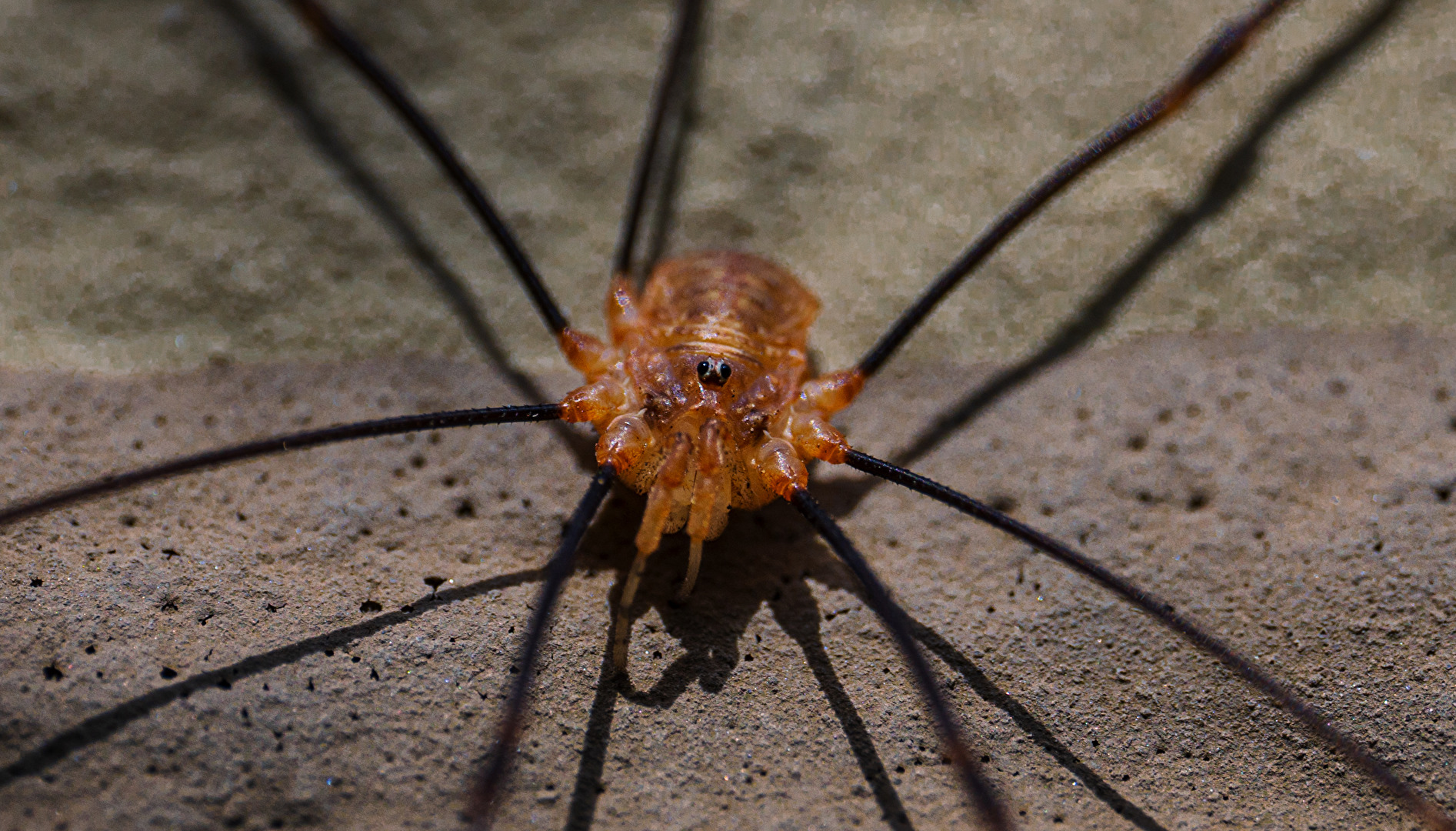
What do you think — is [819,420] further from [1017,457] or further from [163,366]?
[163,366]

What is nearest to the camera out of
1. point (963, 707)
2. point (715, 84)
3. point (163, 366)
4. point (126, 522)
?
point (963, 707)

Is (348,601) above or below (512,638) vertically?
above

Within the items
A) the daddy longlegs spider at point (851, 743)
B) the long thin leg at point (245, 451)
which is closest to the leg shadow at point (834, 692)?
the daddy longlegs spider at point (851, 743)

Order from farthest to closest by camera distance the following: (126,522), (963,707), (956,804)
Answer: (126,522) < (963,707) < (956,804)

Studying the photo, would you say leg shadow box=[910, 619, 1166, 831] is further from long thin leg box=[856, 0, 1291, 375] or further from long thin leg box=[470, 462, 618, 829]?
long thin leg box=[470, 462, 618, 829]

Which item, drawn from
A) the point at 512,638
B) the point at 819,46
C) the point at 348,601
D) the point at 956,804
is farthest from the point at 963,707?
the point at 819,46

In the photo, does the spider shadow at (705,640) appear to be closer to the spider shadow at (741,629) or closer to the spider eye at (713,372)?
the spider shadow at (741,629)

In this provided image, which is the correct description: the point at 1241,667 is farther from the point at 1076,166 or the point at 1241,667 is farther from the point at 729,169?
the point at 729,169
